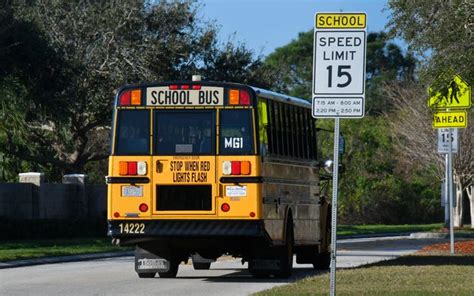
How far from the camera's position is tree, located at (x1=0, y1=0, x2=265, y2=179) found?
143 feet

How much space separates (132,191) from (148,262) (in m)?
1.58

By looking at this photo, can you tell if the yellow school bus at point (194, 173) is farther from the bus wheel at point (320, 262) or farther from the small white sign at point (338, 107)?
the small white sign at point (338, 107)

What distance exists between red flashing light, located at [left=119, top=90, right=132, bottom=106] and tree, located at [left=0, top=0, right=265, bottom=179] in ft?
62.0

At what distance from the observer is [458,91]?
1067 inches

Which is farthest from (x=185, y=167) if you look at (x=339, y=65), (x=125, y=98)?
(x=339, y=65)

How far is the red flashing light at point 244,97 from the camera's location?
22609mm

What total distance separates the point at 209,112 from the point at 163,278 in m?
3.33

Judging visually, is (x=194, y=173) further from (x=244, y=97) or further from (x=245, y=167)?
(x=244, y=97)

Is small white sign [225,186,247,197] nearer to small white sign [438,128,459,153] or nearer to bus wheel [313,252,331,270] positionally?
bus wheel [313,252,331,270]

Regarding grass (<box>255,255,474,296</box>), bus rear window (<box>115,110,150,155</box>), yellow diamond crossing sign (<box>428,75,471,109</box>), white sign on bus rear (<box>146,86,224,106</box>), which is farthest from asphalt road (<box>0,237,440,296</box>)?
yellow diamond crossing sign (<box>428,75,471,109</box>)

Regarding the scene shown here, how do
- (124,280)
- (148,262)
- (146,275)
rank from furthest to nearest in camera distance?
1. (146,275)
2. (148,262)
3. (124,280)

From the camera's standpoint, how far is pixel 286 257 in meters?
23.8

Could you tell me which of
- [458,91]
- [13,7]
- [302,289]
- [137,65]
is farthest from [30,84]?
[302,289]

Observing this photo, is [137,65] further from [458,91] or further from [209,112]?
[209,112]
